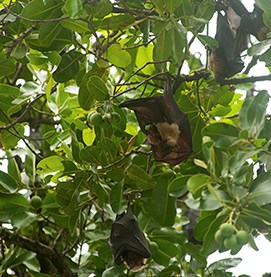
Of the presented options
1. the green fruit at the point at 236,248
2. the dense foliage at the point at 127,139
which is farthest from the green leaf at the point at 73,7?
the green fruit at the point at 236,248

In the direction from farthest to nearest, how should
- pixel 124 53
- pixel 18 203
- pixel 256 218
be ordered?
1. pixel 18 203
2. pixel 124 53
3. pixel 256 218

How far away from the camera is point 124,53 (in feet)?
4.66

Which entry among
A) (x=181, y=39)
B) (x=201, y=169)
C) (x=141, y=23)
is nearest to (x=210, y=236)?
(x=201, y=169)

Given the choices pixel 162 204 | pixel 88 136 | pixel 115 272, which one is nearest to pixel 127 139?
pixel 88 136

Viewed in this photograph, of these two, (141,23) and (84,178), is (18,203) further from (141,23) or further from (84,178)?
(141,23)

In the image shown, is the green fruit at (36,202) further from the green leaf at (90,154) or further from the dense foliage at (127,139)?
the green leaf at (90,154)

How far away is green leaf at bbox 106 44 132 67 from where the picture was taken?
4.64ft

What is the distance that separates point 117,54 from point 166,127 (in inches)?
6.8

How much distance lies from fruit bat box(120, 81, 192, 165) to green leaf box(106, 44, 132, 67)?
85mm

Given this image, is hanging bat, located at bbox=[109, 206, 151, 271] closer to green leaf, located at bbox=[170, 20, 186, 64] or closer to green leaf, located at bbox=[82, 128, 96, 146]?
green leaf, located at bbox=[82, 128, 96, 146]

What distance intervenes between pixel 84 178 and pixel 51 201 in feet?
0.89

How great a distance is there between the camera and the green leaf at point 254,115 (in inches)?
45.3

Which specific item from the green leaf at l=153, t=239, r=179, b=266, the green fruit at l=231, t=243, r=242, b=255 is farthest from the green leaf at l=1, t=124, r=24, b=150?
the green fruit at l=231, t=243, r=242, b=255

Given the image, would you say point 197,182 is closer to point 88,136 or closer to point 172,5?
point 172,5
